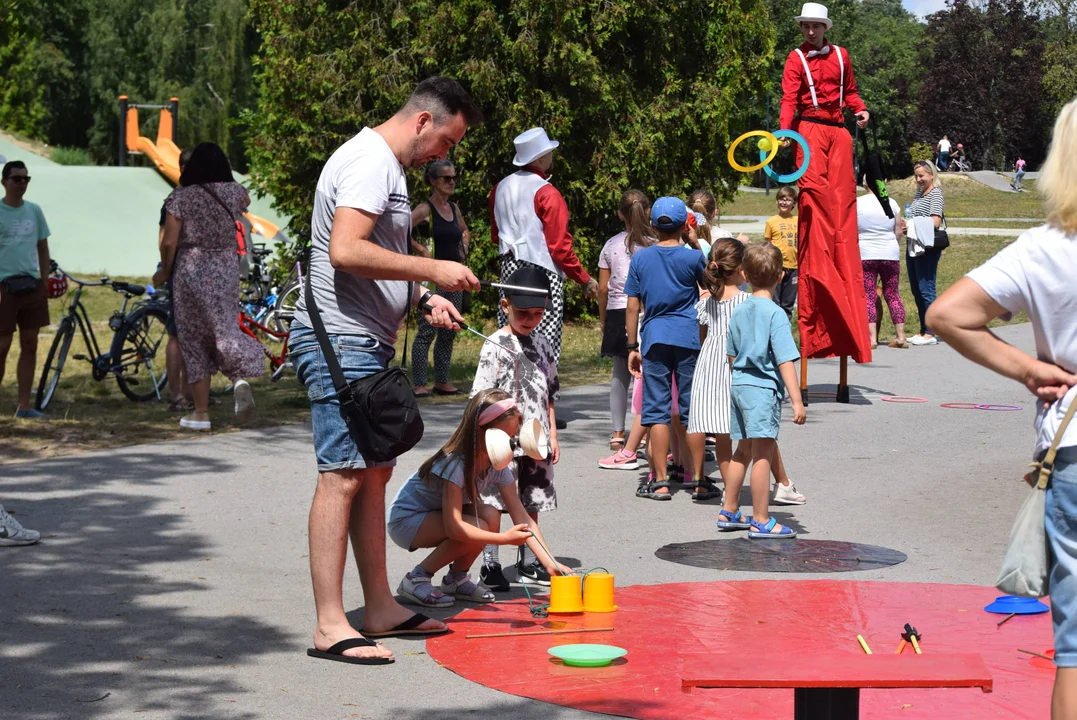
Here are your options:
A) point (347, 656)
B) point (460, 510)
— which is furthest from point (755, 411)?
point (347, 656)

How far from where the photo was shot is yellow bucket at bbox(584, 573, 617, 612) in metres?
5.67

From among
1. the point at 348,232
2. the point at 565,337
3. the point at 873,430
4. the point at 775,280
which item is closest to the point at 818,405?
the point at 873,430

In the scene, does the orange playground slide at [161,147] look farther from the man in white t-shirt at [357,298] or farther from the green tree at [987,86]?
the green tree at [987,86]

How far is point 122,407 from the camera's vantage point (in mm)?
11875

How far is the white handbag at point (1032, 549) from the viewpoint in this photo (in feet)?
10.8

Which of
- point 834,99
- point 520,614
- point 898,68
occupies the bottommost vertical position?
point 520,614

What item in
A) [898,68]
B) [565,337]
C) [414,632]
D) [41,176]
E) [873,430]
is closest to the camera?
[414,632]

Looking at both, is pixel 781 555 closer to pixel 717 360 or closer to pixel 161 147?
pixel 717 360

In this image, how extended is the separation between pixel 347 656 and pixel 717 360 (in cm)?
352

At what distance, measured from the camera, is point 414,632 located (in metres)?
5.45

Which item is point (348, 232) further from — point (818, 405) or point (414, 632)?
point (818, 405)

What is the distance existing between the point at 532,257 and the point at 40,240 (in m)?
4.06

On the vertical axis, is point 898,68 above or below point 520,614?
above

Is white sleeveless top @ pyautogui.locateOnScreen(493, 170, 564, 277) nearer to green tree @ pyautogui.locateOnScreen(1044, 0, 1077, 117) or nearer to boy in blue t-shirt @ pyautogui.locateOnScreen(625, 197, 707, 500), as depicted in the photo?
boy in blue t-shirt @ pyautogui.locateOnScreen(625, 197, 707, 500)
